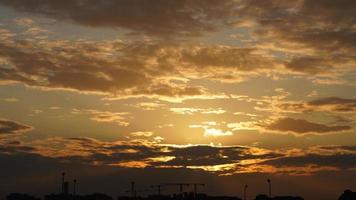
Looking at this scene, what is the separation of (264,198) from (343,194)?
15873 mm

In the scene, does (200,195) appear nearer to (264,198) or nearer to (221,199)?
(221,199)

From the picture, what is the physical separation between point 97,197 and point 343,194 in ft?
155

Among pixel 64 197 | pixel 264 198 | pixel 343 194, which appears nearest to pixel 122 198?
pixel 64 197

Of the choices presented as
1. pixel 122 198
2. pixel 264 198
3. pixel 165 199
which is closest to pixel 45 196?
pixel 122 198

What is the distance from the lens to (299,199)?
110 meters

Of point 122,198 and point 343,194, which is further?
point 122,198

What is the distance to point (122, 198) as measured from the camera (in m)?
113

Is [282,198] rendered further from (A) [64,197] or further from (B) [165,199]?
(A) [64,197]

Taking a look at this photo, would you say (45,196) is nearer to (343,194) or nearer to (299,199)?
(299,199)

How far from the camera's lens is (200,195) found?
114m

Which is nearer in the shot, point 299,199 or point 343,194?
point 343,194

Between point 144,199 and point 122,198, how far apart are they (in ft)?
14.8

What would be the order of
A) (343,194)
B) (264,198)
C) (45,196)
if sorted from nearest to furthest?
(343,194), (264,198), (45,196)

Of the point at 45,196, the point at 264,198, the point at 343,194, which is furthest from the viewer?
the point at 45,196
